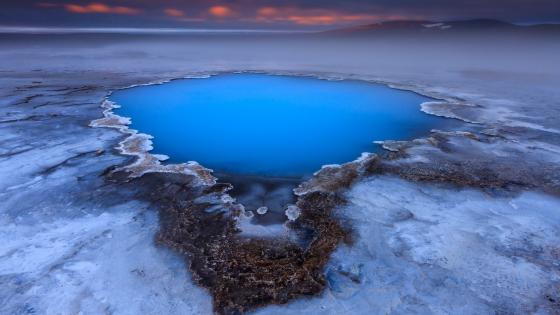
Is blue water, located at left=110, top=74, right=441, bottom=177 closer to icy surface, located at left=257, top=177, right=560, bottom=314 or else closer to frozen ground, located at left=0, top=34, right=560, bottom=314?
frozen ground, located at left=0, top=34, right=560, bottom=314

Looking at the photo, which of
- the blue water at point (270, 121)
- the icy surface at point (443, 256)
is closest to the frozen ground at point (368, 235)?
the icy surface at point (443, 256)

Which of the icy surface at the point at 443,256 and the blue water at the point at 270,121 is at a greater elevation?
the blue water at the point at 270,121

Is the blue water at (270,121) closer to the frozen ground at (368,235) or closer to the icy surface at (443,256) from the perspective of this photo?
the frozen ground at (368,235)

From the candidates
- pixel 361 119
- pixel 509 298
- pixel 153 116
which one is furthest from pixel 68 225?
pixel 361 119

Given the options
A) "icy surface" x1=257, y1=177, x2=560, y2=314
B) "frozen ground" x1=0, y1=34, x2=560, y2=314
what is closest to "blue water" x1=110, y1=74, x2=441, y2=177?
"frozen ground" x1=0, y1=34, x2=560, y2=314

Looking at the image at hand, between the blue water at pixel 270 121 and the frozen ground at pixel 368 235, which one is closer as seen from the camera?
the frozen ground at pixel 368 235
